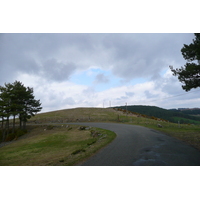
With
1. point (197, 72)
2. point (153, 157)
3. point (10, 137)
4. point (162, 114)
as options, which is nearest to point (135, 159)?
point (153, 157)

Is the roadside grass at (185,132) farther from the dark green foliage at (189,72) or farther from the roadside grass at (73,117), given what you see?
the roadside grass at (73,117)

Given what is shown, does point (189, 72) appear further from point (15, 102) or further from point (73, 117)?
point (73, 117)

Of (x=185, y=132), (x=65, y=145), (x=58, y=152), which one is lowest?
(x=65, y=145)

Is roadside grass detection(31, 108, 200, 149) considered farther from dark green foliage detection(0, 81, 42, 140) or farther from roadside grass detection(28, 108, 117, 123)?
dark green foliage detection(0, 81, 42, 140)

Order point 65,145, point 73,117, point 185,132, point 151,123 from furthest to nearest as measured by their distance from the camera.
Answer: point 73,117 < point 151,123 < point 65,145 < point 185,132

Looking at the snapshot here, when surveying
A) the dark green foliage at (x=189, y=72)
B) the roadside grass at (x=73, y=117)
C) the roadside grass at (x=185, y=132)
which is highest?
the dark green foliage at (x=189, y=72)

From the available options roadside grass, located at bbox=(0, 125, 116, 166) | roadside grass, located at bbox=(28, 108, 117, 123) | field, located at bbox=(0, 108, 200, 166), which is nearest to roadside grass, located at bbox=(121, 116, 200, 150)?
field, located at bbox=(0, 108, 200, 166)

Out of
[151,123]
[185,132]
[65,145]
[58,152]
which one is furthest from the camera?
[151,123]

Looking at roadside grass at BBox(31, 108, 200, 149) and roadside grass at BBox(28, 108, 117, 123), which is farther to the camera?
roadside grass at BBox(28, 108, 117, 123)

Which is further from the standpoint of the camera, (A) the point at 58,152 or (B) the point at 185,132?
(B) the point at 185,132

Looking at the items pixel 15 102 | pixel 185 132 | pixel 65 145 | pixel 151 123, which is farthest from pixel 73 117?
pixel 185 132

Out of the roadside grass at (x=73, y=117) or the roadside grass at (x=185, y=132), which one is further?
→ the roadside grass at (x=73, y=117)

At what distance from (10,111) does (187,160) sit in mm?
40556

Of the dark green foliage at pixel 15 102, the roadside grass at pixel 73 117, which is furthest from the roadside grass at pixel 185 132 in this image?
the dark green foliage at pixel 15 102
